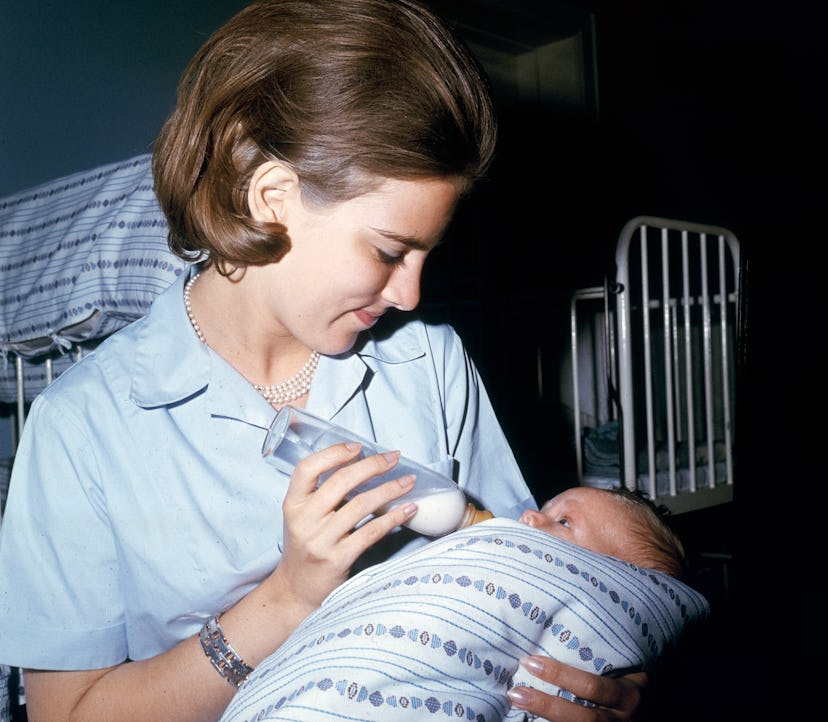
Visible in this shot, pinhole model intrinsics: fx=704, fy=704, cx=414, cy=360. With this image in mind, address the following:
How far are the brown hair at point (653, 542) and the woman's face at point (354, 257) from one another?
0.56 meters

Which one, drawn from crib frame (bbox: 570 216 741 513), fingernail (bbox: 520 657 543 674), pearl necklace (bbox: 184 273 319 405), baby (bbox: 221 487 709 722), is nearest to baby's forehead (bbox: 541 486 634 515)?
baby (bbox: 221 487 709 722)

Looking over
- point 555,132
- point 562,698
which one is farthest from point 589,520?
point 555,132

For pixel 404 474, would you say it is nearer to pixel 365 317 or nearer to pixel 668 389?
pixel 365 317

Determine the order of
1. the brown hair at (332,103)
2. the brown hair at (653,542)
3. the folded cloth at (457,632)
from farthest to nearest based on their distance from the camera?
the brown hair at (653,542) < the brown hair at (332,103) < the folded cloth at (457,632)

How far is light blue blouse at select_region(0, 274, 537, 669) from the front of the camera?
983 mm

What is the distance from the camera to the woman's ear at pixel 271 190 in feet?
3.24

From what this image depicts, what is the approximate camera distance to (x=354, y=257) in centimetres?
97

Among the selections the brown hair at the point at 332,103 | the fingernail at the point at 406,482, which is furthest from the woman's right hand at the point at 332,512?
the brown hair at the point at 332,103

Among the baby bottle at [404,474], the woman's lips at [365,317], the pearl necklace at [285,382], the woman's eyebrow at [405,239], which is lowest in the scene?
the baby bottle at [404,474]

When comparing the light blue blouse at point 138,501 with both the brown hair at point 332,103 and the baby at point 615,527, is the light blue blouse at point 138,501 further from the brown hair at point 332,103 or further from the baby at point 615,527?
the baby at point 615,527

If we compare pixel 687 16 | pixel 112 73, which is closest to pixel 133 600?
pixel 112 73

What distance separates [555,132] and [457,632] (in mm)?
3860

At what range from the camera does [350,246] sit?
972 mm

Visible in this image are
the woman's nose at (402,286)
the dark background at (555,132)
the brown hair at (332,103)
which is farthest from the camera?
the dark background at (555,132)
